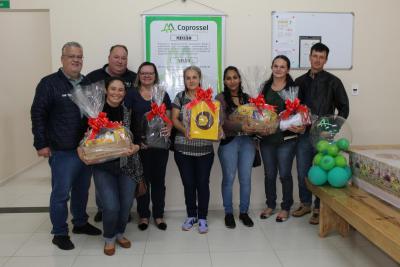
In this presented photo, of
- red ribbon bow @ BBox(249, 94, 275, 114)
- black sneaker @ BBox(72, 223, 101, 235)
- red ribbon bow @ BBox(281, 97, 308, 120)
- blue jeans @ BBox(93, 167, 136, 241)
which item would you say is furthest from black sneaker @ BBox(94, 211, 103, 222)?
red ribbon bow @ BBox(281, 97, 308, 120)

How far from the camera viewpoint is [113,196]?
2.56 metres

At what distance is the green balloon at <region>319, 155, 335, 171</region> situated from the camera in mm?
2744

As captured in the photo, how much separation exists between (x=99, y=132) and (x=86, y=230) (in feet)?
3.39

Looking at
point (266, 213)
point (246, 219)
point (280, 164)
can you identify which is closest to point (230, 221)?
point (246, 219)

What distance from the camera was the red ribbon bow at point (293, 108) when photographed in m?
2.85

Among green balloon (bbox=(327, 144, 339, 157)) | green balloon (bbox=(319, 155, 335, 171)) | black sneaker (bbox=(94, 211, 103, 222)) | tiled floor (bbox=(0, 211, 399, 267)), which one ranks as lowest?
tiled floor (bbox=(0, 211, 399, 267))

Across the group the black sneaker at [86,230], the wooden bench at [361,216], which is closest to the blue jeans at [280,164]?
the wooden bench at [361,216]

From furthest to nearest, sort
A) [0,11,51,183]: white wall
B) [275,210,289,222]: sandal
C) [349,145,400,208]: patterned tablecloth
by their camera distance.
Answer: [0,11,51,183]: white wall
[275,210,289,222]: sandal
[349,145,400,208]: patterned tablecloth

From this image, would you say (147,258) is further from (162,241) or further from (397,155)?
(397,155)

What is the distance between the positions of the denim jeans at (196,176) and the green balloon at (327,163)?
0.85 metres

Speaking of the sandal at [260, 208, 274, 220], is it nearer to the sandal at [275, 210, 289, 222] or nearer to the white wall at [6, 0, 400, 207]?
the sandal at [275, 210, 289, 222]

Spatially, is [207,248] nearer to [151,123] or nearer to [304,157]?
[151,123]

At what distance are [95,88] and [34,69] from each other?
120 inches

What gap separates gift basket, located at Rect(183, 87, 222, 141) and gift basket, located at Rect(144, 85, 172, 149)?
0.20 meters
